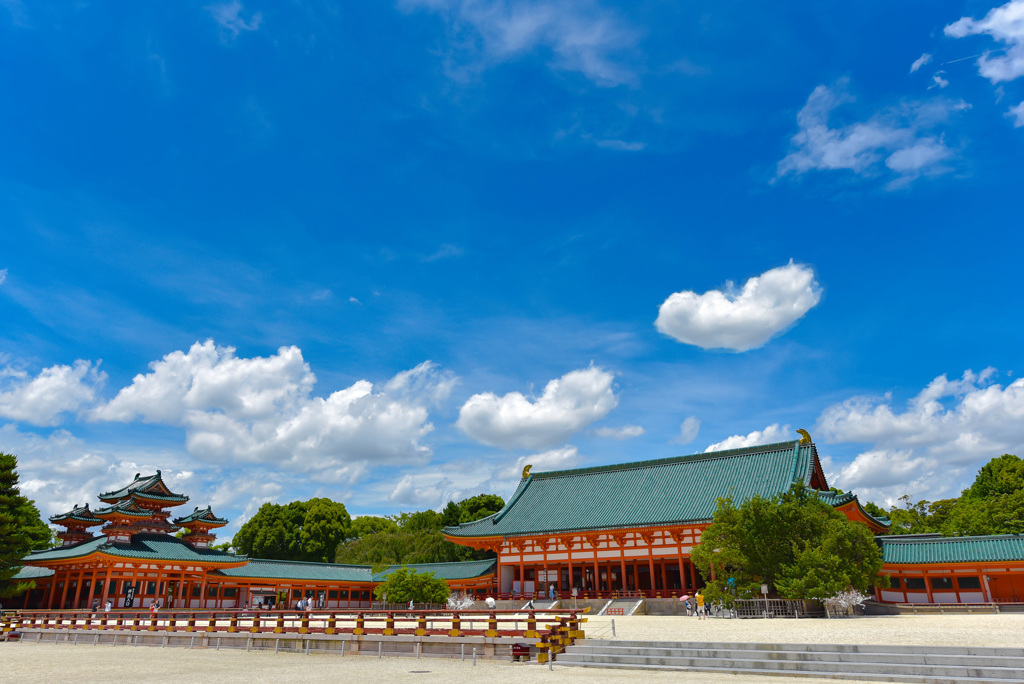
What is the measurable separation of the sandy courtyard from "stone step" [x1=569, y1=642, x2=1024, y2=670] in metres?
1.02

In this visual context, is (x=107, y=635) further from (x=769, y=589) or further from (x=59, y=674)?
(x=769, y=589)

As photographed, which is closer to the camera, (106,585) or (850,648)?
(850,648)

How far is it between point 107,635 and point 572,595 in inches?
820

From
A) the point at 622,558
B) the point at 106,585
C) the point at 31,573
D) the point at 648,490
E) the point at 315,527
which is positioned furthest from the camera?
the point at 315,527

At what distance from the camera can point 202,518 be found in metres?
44.5

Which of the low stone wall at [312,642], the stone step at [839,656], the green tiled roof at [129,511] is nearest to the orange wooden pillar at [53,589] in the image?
the green tiled roof at [129,511]

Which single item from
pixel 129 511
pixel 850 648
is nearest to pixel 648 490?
pixel 850 648

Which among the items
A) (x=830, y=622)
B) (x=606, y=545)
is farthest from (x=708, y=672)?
(x=606, y=545)

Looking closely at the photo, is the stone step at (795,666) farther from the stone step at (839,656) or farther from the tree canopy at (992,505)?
the tree canopy at (992,505)

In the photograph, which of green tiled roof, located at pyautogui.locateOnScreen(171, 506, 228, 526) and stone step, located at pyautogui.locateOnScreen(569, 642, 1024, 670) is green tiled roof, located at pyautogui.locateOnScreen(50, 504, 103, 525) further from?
stone step, located at pyautogui.locateOnScreen(569, 642, 1024, 670)

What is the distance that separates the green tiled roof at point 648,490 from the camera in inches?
1377

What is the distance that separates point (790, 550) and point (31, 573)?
45.5 m

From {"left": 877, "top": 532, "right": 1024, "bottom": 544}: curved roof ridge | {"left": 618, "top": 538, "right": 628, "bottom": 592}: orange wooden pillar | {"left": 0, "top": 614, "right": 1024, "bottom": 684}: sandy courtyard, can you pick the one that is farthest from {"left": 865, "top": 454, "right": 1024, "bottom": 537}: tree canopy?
{"left": 0, "top": 614, "right": 1024, "bottom": 684}: sandy courtyard

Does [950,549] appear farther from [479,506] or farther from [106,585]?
[106,585]
